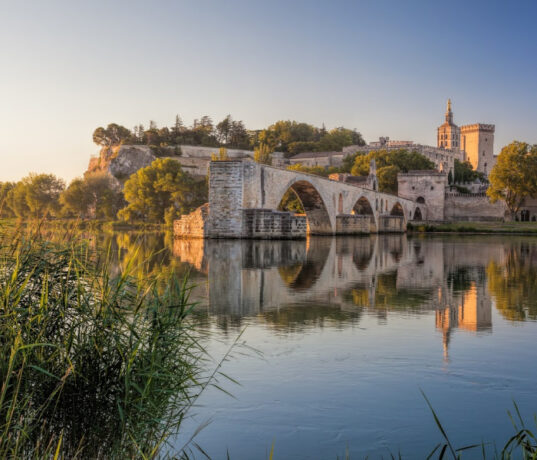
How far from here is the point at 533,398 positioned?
14.4 feet

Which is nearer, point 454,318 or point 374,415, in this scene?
point 374,415

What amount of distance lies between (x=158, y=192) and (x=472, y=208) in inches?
1468

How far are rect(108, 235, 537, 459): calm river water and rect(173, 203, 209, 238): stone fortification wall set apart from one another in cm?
1822

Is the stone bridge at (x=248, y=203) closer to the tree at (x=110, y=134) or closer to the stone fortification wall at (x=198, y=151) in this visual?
the stone fortification wall at (x=198, y=151)

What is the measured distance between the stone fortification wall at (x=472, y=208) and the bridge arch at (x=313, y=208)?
1258 inches

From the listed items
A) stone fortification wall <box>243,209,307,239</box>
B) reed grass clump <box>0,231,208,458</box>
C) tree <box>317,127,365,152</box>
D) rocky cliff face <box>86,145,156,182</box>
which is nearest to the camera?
reed grass clump <box>0,231,208,458</box>

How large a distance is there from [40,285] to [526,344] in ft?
16.1

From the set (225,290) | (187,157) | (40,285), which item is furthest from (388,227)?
(40,285)

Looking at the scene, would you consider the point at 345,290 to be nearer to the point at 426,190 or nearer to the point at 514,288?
the point at 514,288

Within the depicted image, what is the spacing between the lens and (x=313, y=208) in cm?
3831

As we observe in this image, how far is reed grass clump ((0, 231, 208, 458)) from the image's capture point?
121 inches

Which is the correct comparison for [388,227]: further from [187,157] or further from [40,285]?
[40,285]

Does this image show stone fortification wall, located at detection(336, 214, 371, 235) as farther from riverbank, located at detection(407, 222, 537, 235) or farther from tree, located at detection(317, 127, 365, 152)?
tree, located at detection(317, 127, 365, 152)

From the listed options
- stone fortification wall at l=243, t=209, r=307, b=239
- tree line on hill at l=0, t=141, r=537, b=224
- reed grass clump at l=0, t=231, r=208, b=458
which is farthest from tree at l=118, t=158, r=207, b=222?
reed grass clump at l=0, t=231, r=208, b=458
